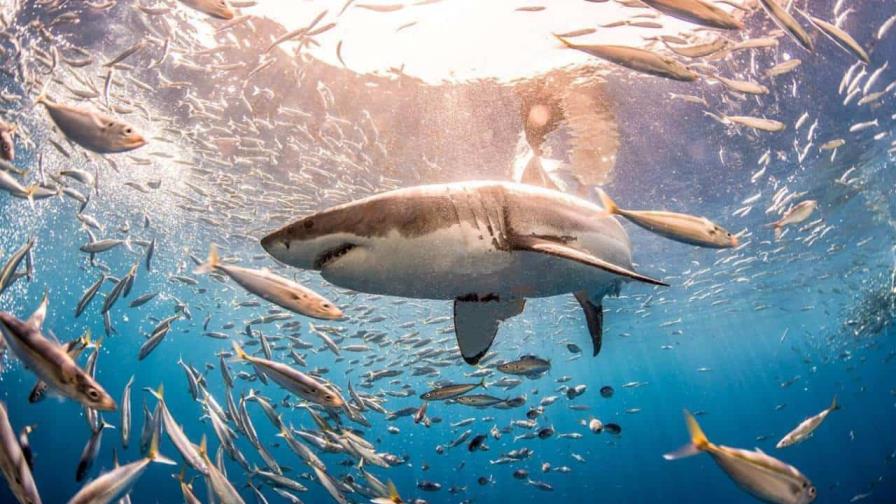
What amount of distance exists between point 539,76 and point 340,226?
9.57 m

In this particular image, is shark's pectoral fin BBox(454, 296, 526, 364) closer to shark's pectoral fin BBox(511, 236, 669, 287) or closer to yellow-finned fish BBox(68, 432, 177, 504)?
shark's pectoral fin BBox(511, 236, 669, 287)

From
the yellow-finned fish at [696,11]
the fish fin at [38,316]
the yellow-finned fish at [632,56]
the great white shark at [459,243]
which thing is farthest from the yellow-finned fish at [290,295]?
the yellow-finned fish at [696,11]

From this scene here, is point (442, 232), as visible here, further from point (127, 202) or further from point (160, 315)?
point (160, 315)

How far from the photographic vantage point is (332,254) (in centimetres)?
230

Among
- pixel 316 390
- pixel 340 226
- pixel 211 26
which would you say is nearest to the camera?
pixel 340 226

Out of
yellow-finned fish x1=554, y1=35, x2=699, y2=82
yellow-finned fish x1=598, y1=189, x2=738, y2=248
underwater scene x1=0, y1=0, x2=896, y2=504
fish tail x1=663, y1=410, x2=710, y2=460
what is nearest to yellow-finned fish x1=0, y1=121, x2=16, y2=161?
underwater scene x1=0, y1=0, x2=896, y2=504

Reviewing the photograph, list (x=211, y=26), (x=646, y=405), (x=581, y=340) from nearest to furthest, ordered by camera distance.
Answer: (x=211, y=26)
(x=581, y=340)
(x=646, y=405)

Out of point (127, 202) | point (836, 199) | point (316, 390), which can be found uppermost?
point (316, 390)

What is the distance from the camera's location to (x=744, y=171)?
1500cm

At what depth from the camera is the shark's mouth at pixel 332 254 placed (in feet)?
7.43

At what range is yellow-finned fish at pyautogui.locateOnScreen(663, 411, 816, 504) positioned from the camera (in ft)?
10.2

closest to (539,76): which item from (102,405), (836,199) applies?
(102,405)

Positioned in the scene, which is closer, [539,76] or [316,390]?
[316,390]

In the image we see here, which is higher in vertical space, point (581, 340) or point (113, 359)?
point (581, 340)
